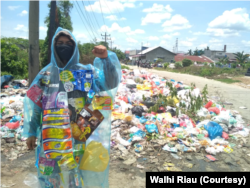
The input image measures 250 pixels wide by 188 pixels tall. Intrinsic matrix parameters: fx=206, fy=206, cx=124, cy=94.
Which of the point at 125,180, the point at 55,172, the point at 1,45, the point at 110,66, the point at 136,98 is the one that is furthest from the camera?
the point at 1,45

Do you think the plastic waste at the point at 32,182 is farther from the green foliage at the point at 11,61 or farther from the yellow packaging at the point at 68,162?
the green foliage at the point at 11,61

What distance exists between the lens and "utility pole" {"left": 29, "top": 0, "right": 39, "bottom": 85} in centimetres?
383

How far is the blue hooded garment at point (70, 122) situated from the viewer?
4.86ft

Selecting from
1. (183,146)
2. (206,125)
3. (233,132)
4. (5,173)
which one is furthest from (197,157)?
(5,173)

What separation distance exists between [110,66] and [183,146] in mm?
Result: 2542

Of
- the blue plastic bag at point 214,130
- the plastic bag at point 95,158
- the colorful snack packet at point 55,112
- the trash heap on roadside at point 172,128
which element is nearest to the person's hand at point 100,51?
the colorful snack packet at point 55,112

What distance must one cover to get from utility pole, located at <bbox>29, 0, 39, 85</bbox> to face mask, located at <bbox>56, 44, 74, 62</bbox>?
2685 mm

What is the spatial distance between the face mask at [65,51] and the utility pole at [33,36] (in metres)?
2.68

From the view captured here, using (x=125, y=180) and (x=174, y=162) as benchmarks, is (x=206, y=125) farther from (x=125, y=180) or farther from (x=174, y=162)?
(x=125, y=180)

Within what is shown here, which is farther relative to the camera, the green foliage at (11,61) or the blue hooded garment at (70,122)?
Answer: the green foliage at (11,61)

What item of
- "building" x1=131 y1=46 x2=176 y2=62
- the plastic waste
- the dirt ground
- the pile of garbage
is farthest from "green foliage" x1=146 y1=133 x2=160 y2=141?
"building" x1=131 y1=46 x2=176 y2=62

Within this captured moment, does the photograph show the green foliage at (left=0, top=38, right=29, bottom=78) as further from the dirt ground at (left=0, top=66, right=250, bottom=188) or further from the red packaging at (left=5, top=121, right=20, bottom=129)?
the dirt ground at (left=0, top=66, right=250, bottom=188)

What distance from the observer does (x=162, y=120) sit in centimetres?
452

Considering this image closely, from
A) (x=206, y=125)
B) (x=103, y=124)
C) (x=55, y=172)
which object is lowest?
(x=206, y=125)
